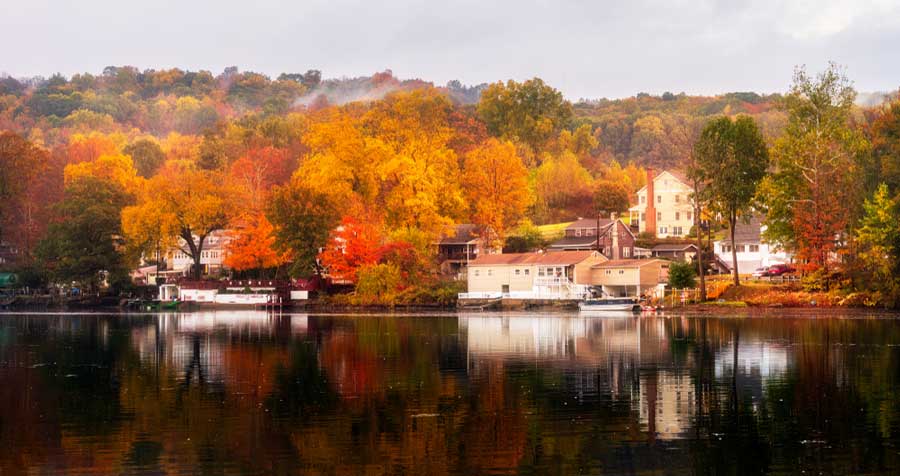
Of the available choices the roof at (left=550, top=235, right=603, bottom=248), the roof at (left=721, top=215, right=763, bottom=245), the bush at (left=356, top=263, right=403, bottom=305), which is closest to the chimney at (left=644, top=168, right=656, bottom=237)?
the roof at (left=550, top=235, right=603, bottom=248)

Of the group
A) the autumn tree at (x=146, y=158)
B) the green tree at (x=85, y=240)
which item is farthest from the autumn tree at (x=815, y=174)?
the autumn tree at (x=146, y=158)

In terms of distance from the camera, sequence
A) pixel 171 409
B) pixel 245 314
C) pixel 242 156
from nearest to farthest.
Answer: pixel 171 409
pixel 245 314
pixel 242 156

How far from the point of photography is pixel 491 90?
152375 mm

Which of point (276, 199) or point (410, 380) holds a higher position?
point (276, 199)

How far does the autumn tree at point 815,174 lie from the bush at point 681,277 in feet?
26.2

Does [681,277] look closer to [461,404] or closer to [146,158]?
[461,404]

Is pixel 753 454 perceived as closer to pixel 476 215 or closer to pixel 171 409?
pixel 171 409

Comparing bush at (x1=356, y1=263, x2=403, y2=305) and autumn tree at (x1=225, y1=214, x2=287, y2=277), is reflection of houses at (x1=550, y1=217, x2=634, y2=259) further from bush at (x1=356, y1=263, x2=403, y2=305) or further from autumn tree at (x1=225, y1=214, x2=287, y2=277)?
autumn tree at (x1=225, y1=214, x2=287, y2=277)

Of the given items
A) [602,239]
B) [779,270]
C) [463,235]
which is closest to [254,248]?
[463,235]

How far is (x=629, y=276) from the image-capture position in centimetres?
9281

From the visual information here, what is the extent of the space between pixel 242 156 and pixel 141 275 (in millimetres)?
28865

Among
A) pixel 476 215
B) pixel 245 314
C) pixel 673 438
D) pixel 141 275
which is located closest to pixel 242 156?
pixel 141 275

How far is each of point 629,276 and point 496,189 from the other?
2004cm

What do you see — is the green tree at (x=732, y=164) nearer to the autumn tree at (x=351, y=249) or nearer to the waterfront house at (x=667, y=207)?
the autumn tree at (x=351, y=249)
